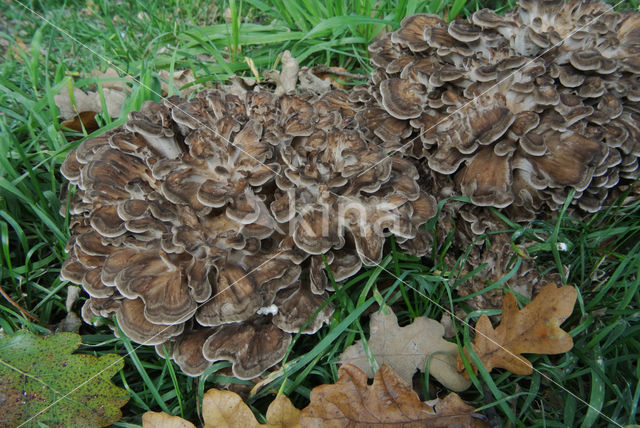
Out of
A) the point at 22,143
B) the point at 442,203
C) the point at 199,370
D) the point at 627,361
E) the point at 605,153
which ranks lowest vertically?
the point at 627,361

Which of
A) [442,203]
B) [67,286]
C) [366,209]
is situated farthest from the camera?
[67,286]

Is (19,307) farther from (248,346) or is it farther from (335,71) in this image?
(335,71)

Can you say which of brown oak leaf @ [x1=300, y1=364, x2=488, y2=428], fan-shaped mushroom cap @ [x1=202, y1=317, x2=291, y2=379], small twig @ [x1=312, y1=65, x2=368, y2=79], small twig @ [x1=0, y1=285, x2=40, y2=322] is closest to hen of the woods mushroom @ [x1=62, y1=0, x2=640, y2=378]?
fan-shaped mushroom cap @ [x1=202, y1=317, x2=291, y2=379]

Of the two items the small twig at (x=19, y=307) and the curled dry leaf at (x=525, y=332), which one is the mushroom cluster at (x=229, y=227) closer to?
the small twig at (x=19, y=307)

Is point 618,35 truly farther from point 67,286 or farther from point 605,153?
point 67,286

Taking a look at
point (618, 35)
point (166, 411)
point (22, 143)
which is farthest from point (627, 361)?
point (22, 143)

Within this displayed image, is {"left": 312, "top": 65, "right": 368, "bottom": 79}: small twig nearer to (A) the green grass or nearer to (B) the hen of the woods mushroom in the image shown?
(A) the green grass

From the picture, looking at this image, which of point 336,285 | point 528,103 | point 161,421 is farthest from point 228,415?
point 528,103
